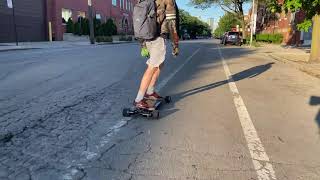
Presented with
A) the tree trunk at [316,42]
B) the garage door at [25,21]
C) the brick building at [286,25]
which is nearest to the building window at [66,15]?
the garage door at [25,21]

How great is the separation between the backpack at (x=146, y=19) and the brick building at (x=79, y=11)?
4798 centimetres

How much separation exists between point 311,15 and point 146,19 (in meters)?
13.1

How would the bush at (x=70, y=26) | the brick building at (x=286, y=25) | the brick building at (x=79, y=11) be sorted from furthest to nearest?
the bush at (x=70, y=26)
the brick building at (x=79, y=11)
the brick building at (x=286, y=25)

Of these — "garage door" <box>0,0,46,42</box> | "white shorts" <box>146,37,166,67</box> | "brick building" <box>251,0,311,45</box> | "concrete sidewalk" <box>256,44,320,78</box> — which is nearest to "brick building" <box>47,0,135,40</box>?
"garage door" <box>0,0,46,42</box>

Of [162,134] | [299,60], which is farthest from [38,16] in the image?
[162,134]

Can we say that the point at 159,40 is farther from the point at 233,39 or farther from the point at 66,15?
the point at 66,15

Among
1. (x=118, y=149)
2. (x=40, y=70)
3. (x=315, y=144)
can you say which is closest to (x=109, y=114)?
(x=118, y=149)

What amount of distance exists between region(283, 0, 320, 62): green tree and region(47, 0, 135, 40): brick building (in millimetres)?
39265

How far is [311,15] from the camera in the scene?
57.7 feet

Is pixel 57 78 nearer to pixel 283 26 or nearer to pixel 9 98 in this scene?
pixel 9 98

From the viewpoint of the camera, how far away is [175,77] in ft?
37.6

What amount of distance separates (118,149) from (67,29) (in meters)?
52.5

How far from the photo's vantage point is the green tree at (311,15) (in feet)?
53.1

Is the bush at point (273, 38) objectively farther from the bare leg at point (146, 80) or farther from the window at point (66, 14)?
the bare leg at point (146, 80)
